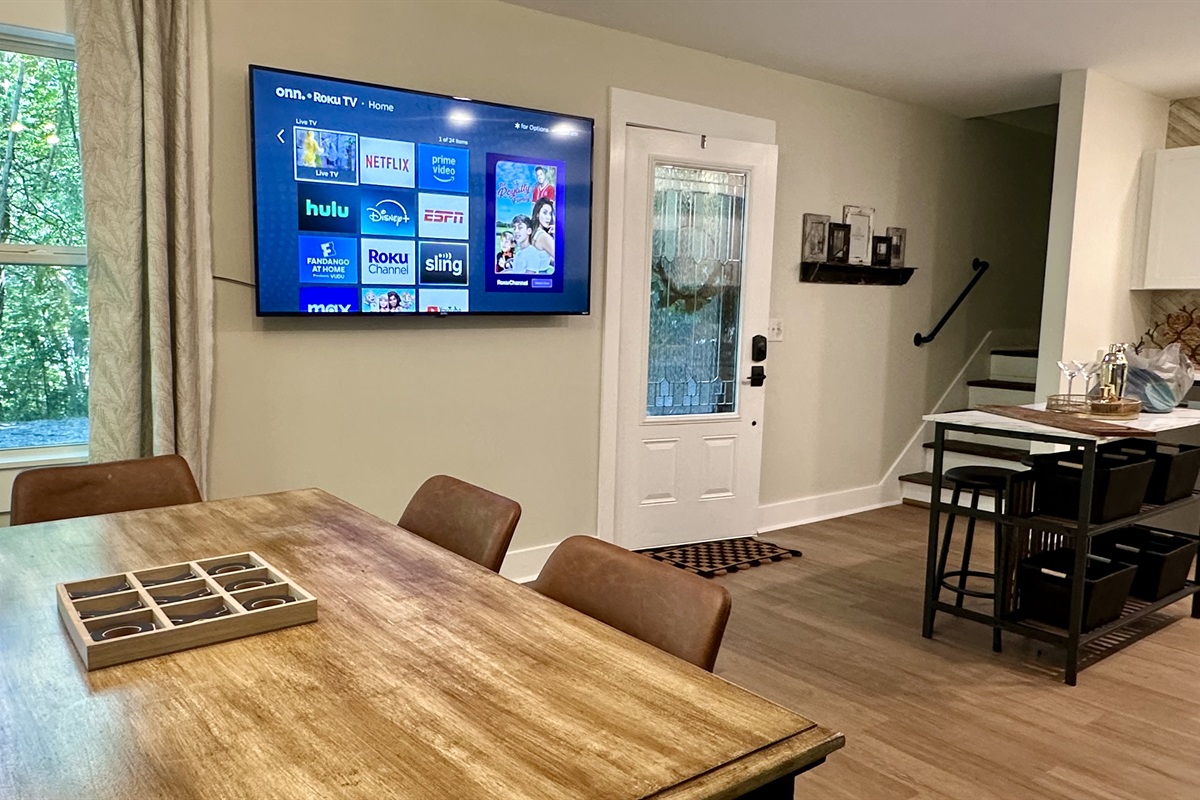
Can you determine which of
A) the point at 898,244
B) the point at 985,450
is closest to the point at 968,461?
the point at 985,450

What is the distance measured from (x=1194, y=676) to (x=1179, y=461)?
2.70 ft

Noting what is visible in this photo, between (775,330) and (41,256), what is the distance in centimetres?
353

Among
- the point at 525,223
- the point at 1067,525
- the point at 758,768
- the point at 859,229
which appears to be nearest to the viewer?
the point at 758,768

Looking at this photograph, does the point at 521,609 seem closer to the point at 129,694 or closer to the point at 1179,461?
the point at 129,694

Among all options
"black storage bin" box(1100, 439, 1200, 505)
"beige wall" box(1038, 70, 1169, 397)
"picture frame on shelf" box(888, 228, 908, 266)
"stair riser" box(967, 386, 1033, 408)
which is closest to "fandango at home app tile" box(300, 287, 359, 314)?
"black storage bin" box(1100, 439, 1200, 505)

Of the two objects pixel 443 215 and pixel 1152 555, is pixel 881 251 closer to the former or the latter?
pixel 1152 555

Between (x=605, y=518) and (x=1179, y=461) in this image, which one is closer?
(x=1179, y=461)

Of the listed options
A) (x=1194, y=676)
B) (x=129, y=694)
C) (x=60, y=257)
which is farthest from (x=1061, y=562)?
(x=60, y=257)

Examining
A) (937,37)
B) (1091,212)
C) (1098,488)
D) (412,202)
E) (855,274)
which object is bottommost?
(1098,488)

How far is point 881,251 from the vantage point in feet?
17.5

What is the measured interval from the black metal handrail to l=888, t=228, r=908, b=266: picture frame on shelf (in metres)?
0.56

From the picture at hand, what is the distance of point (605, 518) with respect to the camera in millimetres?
4195

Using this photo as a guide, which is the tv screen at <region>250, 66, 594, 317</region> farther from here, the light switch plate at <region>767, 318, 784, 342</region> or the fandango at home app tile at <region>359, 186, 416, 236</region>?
the light switch plate at <region>767, 318, 784, 342</region>

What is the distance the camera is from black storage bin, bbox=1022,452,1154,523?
9.80 feet
